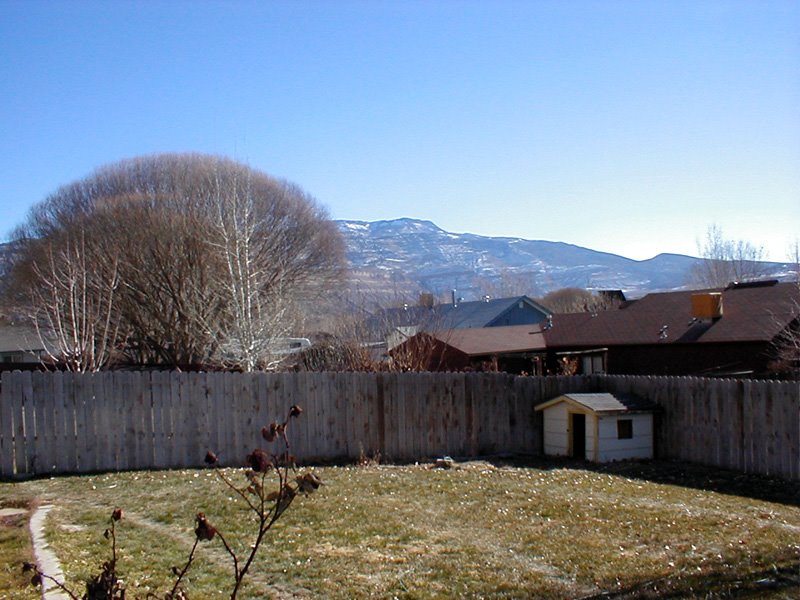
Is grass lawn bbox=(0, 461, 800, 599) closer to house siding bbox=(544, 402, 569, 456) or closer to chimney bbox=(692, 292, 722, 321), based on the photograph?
house siding bbox=(544, 402, 569, 456)

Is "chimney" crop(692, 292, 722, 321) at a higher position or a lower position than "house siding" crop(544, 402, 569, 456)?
higher

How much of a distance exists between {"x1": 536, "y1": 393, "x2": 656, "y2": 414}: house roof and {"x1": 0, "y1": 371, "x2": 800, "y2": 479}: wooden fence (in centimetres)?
38

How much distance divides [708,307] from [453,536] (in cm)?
2254

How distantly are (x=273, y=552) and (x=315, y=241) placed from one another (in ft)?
106

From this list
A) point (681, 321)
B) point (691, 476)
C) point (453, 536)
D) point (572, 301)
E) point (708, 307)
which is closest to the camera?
point (453, 536)

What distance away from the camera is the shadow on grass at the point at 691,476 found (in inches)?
484

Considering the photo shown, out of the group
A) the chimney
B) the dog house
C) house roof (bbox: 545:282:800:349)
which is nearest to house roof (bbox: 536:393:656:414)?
the dog house

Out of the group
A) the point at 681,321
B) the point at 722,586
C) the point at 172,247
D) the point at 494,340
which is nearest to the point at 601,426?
the point at 722,586

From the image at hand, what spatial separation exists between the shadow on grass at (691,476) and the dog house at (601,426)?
0.32 m

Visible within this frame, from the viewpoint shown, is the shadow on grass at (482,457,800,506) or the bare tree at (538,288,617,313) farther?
the bare tree at (538,288,617,313)

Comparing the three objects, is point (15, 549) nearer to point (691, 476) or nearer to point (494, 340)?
point (691, 476)

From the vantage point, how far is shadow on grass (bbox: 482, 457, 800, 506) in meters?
12.3

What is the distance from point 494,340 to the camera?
34.3m

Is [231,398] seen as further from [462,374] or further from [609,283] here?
[609,283]
